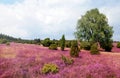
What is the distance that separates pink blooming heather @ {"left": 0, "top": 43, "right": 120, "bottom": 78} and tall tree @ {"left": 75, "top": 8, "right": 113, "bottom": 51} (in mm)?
24296

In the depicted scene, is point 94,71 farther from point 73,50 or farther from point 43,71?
point 73,50

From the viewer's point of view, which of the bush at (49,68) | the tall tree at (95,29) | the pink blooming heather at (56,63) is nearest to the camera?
the pink blooming heather at (56,63)

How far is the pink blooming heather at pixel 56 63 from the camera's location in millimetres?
40938

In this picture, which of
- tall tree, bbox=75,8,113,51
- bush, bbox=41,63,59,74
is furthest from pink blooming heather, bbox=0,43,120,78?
tall tree, bbox=75,8,113,51

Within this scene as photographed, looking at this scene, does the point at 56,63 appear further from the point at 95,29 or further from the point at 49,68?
the point at 95,29

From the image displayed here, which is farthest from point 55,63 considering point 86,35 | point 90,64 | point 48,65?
point 86,35

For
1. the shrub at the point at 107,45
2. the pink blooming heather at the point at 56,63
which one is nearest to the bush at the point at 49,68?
the pink blooming heather at the point at 56,63

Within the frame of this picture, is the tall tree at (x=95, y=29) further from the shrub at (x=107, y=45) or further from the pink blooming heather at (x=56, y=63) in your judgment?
the pink blooming heather at (x=56, y=63)

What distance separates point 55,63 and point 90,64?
208 inches

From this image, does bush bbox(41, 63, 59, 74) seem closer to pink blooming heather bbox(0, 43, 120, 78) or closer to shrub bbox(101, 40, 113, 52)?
pink blooming heather bbox(0, 43, 120, 78)

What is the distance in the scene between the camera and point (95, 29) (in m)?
75.9

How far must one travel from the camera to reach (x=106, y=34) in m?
78.4

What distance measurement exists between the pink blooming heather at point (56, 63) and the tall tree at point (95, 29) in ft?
79.7

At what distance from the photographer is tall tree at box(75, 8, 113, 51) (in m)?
76.3
